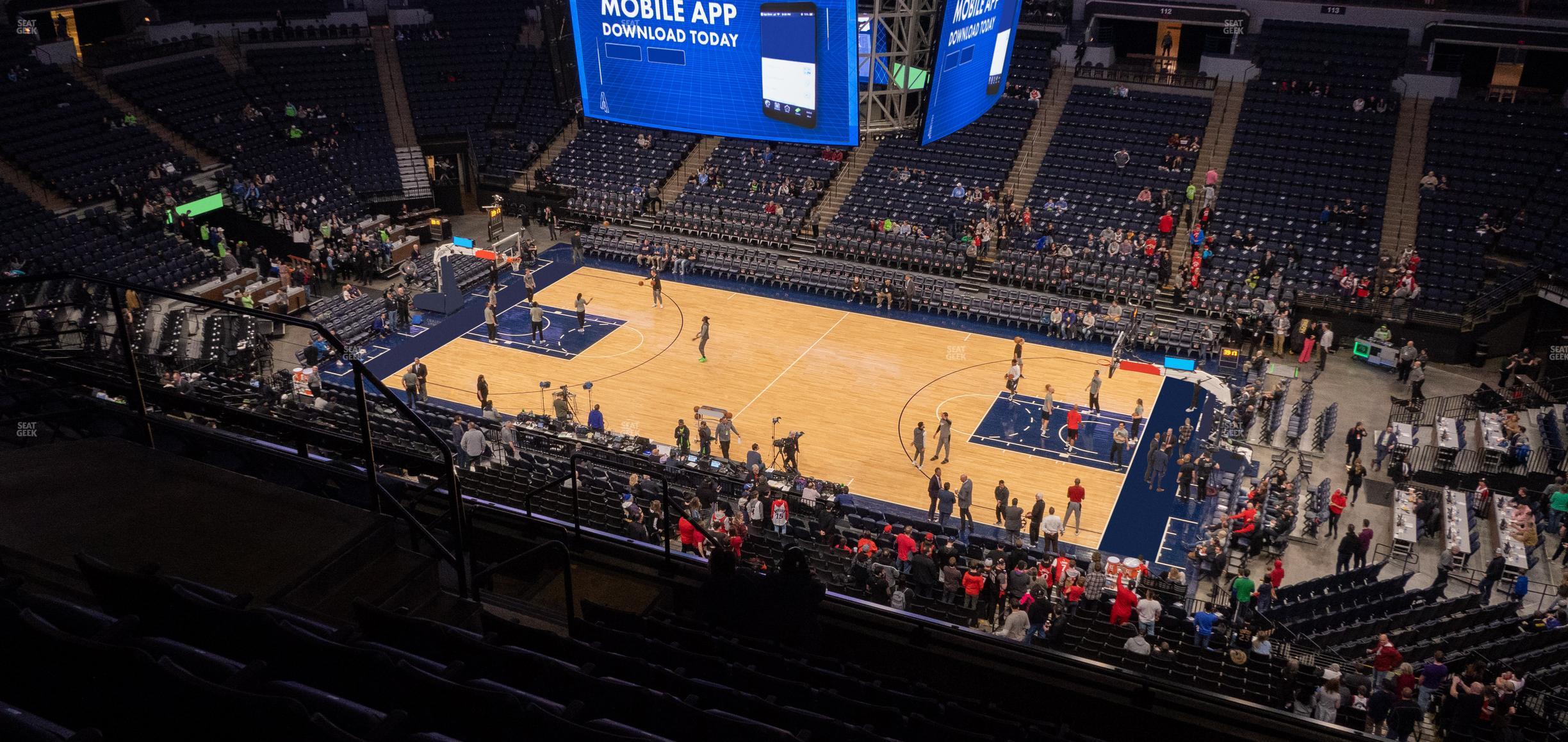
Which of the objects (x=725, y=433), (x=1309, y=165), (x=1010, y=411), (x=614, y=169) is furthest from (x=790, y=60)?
(x=614, y=169)

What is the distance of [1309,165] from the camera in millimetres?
36594

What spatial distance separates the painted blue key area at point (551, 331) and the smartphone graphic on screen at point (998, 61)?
1709 cm

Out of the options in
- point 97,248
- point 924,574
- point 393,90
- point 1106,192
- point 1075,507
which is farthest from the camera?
point 393,90

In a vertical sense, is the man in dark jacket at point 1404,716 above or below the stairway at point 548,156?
below

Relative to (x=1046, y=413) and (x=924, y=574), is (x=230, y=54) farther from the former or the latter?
(x=924, y=574)

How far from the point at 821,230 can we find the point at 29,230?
77.5ft

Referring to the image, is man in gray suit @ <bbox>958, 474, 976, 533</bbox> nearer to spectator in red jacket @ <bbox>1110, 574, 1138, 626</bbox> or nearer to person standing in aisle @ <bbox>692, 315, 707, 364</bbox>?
spectator in red jacket @ <bbox>1110, 574, 1138, 626</bbox>

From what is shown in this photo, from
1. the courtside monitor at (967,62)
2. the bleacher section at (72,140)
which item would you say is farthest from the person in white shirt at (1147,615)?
the bleacher section at (72,140)

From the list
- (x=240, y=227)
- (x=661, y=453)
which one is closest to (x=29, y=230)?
(x=240, y=227)

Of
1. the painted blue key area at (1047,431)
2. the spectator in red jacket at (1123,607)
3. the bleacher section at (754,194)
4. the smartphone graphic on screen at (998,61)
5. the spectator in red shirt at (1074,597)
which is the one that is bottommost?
the painted blue key area at (1047,431)

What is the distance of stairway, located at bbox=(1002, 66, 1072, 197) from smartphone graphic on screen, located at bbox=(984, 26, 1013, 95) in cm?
2148

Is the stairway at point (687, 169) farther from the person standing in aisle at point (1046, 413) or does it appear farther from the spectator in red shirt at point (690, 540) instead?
the spectator in red shirt at point (690, 540)

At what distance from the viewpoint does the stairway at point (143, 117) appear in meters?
39.0

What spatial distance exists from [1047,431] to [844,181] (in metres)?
16.6
